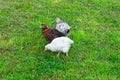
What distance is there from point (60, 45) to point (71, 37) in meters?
1.58

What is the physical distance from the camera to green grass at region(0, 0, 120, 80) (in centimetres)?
800

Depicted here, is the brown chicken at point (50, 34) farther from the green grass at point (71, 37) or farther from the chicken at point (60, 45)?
the chicken at point (60, 45)

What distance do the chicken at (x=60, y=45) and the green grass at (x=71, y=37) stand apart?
0.72 feet

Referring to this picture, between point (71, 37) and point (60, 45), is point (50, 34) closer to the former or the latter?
point (60, 45)

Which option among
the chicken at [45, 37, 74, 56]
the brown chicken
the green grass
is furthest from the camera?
the brown chicken

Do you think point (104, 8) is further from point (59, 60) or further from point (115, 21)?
point (59, 60)

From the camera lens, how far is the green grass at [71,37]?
315 inches

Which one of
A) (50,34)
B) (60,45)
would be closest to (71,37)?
(50,34)

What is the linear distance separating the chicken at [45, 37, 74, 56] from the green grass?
0.22 m

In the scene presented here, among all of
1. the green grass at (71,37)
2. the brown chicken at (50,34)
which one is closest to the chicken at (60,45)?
the green grass at (71,37)

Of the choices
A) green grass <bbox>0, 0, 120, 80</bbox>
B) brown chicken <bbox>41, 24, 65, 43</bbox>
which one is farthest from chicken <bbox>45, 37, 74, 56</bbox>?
brown chicken <bbox>41, 24, 65, 43</bbox>

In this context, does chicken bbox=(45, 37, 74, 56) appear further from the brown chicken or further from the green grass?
the brown chicken

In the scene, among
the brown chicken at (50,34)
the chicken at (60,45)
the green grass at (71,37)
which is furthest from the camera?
the brown chicken at (50,34)

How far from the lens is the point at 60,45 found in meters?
8.38
